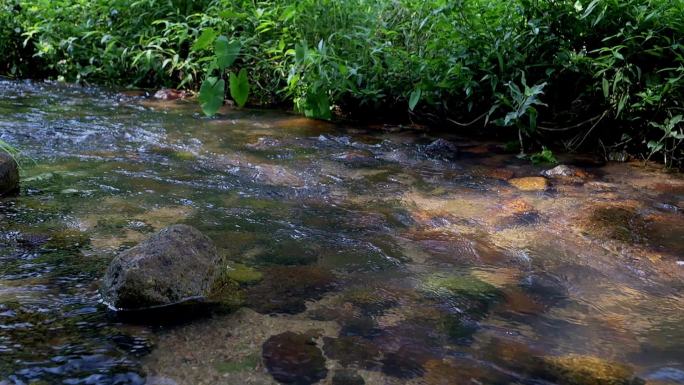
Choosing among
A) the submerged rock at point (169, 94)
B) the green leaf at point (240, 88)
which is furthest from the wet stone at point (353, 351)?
the submerged rock at point (169, 94)

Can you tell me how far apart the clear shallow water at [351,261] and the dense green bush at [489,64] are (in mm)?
349

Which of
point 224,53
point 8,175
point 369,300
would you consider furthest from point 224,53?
point 8,175

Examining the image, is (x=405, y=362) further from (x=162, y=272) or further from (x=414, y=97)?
(x=414, y=97)

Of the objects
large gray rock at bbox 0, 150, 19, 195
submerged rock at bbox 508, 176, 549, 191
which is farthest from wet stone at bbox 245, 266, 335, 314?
submerged rock at bbox 508, 176, 549, 191

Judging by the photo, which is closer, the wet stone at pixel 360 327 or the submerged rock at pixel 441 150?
the wet stone at pixel 360 327

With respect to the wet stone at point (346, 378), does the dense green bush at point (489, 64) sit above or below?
above

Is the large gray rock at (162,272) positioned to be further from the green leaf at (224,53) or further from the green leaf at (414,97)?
the green leaf at (414,97)

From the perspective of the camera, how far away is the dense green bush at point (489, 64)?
4.06 metres

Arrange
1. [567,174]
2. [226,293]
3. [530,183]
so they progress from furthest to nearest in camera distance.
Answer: [567,174], [530,183], [226,293]

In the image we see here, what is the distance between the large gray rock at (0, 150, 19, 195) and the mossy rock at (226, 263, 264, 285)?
1.44 meters

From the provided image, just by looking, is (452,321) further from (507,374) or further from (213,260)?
(213,260)

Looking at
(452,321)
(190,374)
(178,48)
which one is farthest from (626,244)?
(178,48)

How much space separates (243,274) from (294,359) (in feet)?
2.02

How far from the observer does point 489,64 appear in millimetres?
4520
